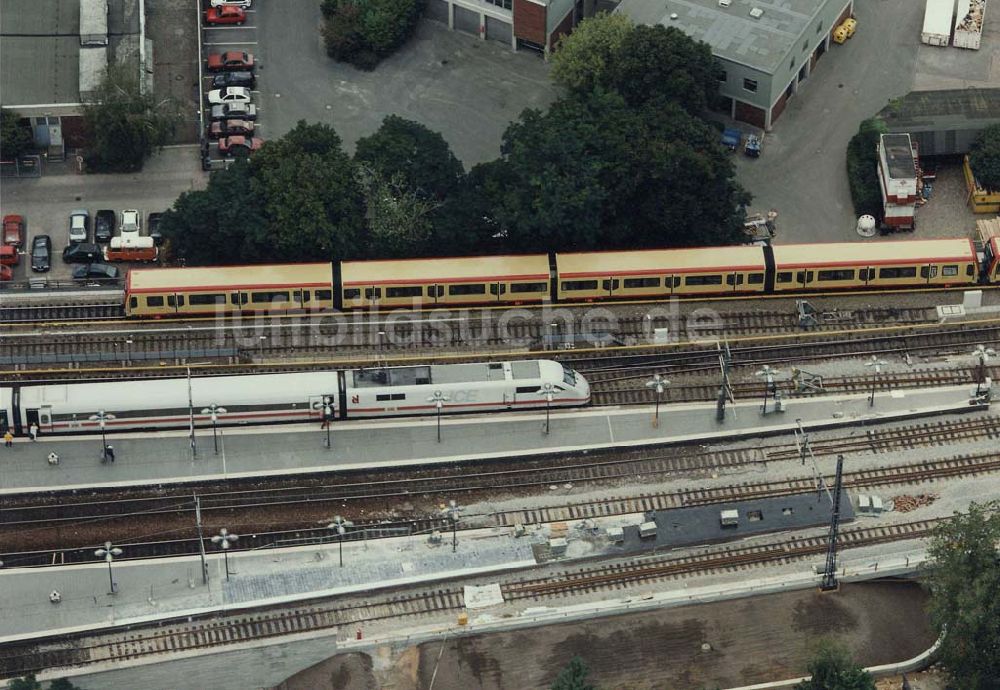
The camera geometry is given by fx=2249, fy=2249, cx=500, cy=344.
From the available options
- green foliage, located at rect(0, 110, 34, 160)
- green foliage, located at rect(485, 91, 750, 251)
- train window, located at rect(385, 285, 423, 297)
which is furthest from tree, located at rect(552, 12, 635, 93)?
green foliage, located at rect(0, 110, 34, 160)

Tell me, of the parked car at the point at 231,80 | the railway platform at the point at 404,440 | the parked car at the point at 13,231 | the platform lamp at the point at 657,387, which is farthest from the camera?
the parked car at the point at 231,80

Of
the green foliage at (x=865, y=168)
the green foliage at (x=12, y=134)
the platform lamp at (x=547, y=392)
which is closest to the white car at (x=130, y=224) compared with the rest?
the green foliage at (x=12, y=134)

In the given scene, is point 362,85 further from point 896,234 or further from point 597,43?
point 896,234

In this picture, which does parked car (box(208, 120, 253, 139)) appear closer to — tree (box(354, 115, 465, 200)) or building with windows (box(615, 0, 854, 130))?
tree (box(354, 115, 465, 200))

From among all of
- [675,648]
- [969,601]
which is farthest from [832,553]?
[675,648]

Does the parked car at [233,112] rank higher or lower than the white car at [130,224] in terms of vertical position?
higher

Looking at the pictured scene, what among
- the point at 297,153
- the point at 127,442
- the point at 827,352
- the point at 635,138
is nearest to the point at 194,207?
the point at 297,153

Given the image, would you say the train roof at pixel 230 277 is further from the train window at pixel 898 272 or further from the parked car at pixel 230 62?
the train window at pixel 898 272
